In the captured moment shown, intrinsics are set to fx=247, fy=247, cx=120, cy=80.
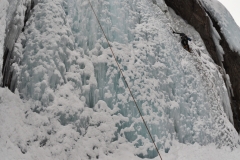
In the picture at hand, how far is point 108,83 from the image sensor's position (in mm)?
7020

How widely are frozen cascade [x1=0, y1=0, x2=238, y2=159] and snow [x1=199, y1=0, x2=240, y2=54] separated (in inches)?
164

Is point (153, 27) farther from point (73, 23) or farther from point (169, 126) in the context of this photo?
point (169, 126)

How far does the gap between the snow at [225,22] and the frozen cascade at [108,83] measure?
4168mm

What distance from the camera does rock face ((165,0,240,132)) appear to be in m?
11.6

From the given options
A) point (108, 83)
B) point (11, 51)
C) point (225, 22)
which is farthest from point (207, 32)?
point (11, 51)

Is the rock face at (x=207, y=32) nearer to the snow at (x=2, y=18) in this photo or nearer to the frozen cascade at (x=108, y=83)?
the frozen cascade at (x=108, y=83)

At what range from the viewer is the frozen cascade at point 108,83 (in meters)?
5.96

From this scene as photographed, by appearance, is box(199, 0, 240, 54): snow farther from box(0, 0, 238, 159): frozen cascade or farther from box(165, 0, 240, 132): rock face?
box(0, 0, 238, 159): frozen cascade

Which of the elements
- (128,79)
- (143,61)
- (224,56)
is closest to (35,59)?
(128,79)

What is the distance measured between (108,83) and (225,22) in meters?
8.90

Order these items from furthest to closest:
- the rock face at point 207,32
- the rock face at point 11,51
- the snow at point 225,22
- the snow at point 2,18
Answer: the snow at point 225,22, the rock face at point 207,32, the rock face at point 11,51, the snow at point 2,18

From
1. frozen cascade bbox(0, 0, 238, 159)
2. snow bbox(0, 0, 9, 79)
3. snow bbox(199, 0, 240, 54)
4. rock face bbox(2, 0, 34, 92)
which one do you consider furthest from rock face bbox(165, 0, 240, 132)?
snow bbox(0, 0, 9, 79)

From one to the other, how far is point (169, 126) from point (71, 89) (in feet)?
10.4

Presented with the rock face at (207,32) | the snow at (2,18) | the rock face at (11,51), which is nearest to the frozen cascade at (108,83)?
the rock face at (11,51)
